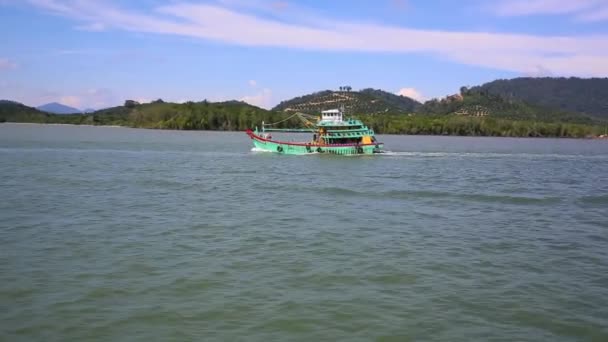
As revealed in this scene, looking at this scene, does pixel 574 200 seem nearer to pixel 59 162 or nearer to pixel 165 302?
pixel 165 302

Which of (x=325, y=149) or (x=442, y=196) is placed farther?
(x=325, y=149)

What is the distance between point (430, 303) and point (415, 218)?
11696 millimetres

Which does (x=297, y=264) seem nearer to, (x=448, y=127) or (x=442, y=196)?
(x=442, y=196)

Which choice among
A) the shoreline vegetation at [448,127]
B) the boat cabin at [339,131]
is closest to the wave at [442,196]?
the boat cabin at [339,131]

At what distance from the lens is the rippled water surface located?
11.9 meters

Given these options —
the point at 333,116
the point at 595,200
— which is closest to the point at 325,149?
the point at 333,116

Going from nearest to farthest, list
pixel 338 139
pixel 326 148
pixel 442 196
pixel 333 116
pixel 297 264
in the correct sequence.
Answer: pixel 297 264, pixel 442 196, pixel 326 148, pixel 338 139, pixel 333 116

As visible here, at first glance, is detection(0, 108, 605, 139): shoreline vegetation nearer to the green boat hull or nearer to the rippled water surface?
Answer: the green boat hull

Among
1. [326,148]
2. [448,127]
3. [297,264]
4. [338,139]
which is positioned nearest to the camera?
[297,264]

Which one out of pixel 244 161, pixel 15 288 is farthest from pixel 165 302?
pixel 244 161

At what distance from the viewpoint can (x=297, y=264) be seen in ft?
54.2

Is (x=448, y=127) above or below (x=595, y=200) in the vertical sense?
above

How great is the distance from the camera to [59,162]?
50.4 metres

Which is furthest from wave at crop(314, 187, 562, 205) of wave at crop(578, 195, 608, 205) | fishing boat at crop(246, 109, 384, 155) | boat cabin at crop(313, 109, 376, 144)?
boat cabin at crop(313, 109, 376, 144)
